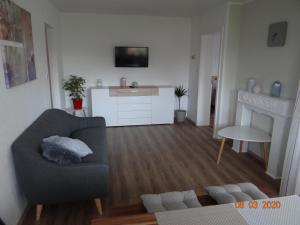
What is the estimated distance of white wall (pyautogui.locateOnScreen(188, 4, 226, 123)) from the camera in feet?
13.3

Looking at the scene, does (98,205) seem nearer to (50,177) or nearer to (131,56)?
(50,177)

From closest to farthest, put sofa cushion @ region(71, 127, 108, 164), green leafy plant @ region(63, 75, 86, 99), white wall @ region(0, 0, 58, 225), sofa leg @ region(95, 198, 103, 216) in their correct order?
1. white wall @ region(0, 0, 58, 225)
2. sofa leg @ region(95, 198, 103, 216)
3. sofa cushion @ region(71, 127, 108, 164)
4. green leafy plant @ region(63, 75, 86, 99)

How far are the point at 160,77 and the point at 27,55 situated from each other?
137 inches

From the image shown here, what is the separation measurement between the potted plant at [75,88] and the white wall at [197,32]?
2491mm

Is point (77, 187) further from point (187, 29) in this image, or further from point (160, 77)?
point (187, 29)

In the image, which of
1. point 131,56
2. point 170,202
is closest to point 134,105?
point 131,56

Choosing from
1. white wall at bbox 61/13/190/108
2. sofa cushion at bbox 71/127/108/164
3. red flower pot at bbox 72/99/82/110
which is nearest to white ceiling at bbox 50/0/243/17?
white wall at bbox 61/13/190/108

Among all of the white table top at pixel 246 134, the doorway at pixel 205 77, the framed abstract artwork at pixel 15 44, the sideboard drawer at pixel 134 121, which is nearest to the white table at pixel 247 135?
the white table top at pixel 246 134

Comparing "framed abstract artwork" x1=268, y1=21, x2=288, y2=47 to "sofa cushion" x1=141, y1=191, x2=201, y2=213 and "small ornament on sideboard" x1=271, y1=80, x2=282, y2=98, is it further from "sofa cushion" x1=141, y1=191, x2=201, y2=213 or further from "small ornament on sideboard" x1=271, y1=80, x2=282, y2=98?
"sofa cushion" x1=141, y1=191, x2=201, y2=213

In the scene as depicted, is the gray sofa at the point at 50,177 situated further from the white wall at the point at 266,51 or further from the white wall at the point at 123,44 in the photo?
the white wall at the point at 123,44

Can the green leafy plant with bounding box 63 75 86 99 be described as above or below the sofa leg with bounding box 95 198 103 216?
above

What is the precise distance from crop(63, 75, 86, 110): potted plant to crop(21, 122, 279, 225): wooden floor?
101 centimetres

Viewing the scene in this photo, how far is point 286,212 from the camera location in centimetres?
142

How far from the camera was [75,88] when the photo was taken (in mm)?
4824
